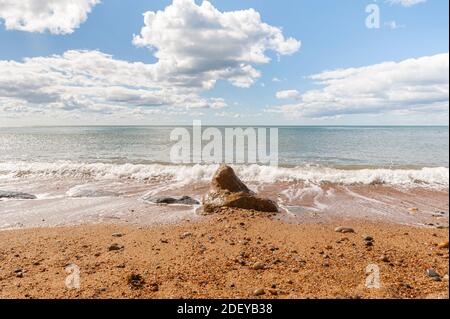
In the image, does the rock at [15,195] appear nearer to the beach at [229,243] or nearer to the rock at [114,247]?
the beach at [229,243]

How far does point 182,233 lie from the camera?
733 cm

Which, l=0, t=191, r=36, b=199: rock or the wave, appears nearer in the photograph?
l=0, t=191, r=36, b=199: rock

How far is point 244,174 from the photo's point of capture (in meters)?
15.8

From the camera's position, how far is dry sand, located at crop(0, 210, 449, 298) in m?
4.27

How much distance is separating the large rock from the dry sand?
1.12 meters

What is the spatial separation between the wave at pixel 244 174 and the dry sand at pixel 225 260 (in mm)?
6565

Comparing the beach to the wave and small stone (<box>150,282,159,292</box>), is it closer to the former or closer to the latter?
small stone (<box>150,282,159,292</box>)

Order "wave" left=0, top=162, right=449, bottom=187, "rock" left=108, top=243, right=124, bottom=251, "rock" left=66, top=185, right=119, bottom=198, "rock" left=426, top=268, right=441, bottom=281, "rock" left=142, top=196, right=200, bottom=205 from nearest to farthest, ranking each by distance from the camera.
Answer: "rock" left=426, top=268, right=441, bottom=281 < "rock" left=108, top=243, right=124, bottom=251 < "rock" left=142, top=196, right=200, bottom=205 < "rock" left=66, top=185, right=119, bottom=198 < "wave" left=0, top=162, right=449, bottom=187

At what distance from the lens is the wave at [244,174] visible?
44.6 feet

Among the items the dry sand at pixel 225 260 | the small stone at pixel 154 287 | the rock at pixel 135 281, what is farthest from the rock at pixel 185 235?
the small stone at pixel 154 287

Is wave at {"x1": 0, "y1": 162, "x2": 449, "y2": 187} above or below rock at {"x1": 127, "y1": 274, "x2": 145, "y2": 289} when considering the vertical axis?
above

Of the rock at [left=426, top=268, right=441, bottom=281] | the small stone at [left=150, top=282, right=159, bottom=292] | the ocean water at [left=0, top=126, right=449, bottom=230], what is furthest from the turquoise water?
the small stone at [left=150, top=282, right=159, bottom=292]

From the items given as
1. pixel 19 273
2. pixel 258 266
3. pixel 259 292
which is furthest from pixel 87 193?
pixel 259 292
